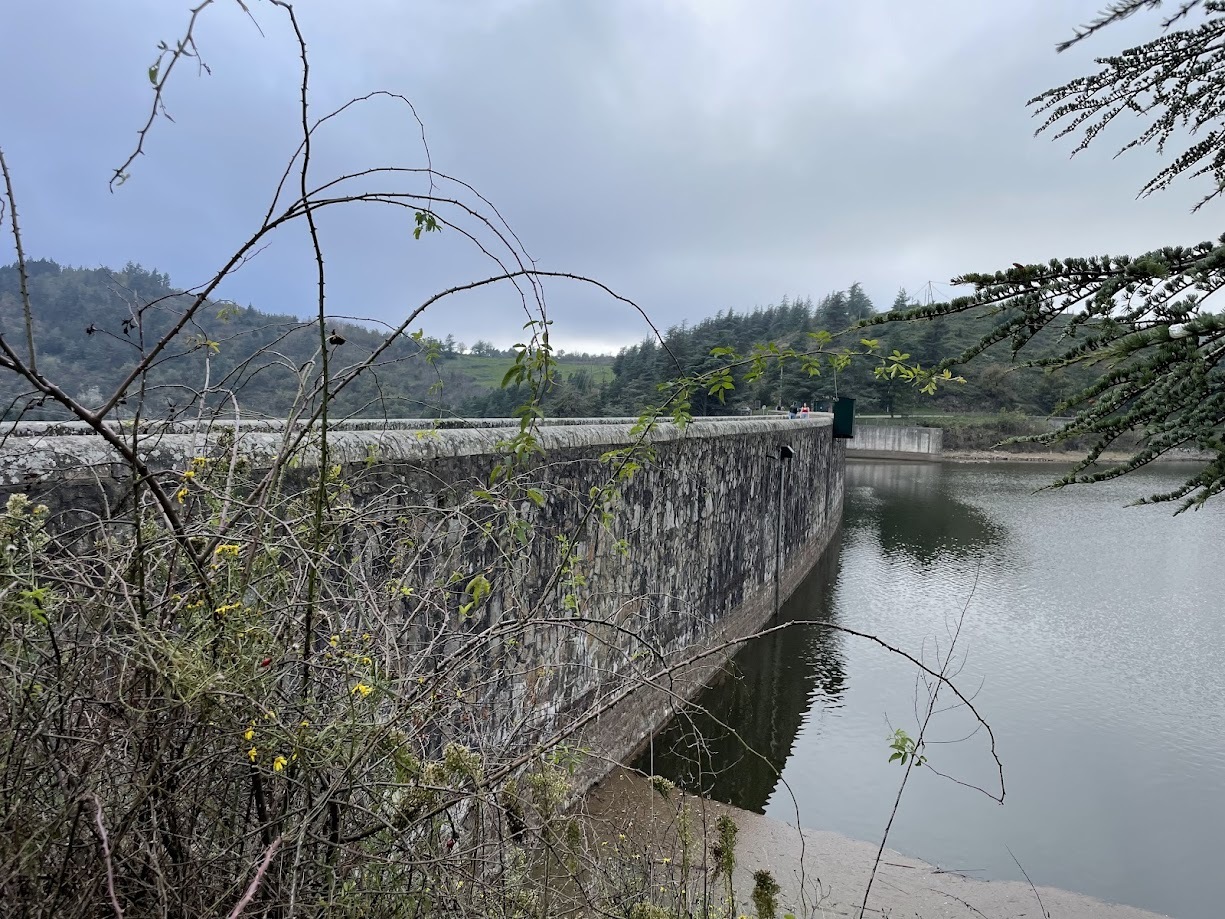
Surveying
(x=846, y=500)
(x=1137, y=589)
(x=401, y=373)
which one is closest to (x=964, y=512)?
(x=846, y=500)

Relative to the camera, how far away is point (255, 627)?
1.51 metres

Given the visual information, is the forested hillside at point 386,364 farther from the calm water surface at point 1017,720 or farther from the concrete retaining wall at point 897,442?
the concrete retaining wall at point 897,442

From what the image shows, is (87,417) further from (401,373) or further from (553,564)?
(401,373)

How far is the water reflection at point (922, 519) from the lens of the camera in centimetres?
1667

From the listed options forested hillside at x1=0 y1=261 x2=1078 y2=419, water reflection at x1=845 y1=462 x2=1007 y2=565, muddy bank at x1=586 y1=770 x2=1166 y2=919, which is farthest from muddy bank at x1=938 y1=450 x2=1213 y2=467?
muddy bank at x1=586 y1=770 x2=1166 y2=919

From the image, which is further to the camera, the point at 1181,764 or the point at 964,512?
the point at 964,512

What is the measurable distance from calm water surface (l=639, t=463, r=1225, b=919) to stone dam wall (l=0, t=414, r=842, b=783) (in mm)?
646

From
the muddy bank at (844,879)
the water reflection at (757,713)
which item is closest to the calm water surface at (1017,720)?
the water reflection at (757,713)

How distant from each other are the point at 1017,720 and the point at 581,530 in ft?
24.5

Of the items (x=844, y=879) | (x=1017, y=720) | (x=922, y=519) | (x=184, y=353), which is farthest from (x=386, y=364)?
(x=922, y=519)

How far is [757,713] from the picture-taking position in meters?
8.20

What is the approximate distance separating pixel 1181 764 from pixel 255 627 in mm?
8549

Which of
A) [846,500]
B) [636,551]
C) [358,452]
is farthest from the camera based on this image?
[846,500]

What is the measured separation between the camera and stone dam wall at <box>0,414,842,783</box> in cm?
211
